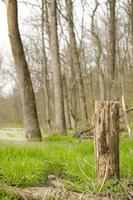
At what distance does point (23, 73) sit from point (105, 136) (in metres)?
7.64

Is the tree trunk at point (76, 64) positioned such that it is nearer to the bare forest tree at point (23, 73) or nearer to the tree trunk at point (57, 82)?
the tree trunk at point (57, 82)

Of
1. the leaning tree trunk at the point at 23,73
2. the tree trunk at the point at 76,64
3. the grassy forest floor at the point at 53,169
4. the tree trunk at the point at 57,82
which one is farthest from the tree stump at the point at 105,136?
the tree trunk at the point at 76,64

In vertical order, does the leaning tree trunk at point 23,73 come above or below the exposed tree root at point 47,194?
above

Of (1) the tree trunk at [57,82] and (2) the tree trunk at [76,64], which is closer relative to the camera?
(1) the tree trunk at [57,82]

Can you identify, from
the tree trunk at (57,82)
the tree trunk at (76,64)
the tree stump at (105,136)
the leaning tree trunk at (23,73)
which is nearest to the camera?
the tree stump at (105,136)

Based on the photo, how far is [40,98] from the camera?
156ft

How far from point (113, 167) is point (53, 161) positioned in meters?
1.68

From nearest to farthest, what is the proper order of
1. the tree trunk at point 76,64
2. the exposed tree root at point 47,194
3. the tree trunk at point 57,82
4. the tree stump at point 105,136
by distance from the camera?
the exposed tree root at point 47,194 → the tree stump at point 105,136 → the tree trunk at point 57,82 → the tree trunk at point 76,64

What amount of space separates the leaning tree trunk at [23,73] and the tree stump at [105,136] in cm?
740

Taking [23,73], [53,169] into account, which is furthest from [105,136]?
[23,73]

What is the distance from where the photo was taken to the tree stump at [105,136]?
15.3 feet

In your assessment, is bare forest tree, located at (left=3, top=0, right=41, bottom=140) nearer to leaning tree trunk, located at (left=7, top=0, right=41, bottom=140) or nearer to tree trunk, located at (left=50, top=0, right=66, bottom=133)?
leaning tree trunk, located at (left=7, top=0, right=41, bottom=140)

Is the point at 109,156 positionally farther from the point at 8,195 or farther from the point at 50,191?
the point at 8,195

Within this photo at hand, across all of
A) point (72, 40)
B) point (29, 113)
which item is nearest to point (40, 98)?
point (72, 40)
